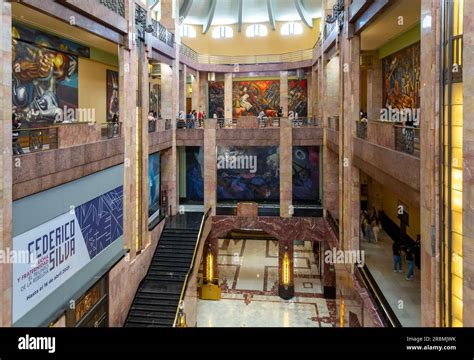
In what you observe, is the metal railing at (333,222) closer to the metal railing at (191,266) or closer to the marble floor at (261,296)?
the marble floor at (261,296)

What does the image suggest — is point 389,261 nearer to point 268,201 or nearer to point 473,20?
point 473,20

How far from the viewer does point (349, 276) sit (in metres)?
13.5

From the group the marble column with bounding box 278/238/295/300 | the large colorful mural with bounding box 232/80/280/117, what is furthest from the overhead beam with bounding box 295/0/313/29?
the marble column with bounding box 278/238/295/300

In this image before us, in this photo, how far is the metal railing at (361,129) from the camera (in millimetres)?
12984

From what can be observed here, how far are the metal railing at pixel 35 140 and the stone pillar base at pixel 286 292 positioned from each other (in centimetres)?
1303

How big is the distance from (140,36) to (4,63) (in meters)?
8.97

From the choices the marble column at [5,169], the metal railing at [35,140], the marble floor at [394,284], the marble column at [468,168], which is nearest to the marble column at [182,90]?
the marble floor at [394,284]

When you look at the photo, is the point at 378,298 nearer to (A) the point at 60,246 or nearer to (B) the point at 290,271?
(A) the point at 60,246

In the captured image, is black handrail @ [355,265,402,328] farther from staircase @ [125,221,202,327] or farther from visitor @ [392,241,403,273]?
staircase @ [125,221,202,327]

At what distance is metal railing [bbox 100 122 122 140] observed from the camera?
1288 cm

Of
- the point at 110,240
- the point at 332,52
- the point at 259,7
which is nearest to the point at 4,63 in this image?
the point at 110,240

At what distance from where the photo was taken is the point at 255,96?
29.9 m

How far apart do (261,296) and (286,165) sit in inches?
249

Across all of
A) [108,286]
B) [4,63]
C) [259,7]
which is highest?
[259,7]
